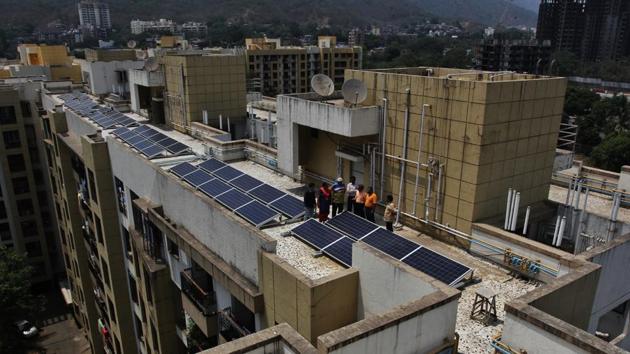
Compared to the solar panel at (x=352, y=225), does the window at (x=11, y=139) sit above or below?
below

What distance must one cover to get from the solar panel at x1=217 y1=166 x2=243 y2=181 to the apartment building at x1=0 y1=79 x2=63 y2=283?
37600mm

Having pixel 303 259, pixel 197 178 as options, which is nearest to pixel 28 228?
pixel 197 178

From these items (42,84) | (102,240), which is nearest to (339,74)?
(42,84)

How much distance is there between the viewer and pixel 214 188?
19.2 m

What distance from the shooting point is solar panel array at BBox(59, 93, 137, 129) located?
33.1 m

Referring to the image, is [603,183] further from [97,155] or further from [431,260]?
[97,155]

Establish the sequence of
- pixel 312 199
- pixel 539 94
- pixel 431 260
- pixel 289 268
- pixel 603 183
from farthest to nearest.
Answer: pixel 603 183 < pixel 312 199 < pixel 539 94 < pixel 431 260 < pixel 289 268

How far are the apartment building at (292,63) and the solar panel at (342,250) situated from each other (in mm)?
83772

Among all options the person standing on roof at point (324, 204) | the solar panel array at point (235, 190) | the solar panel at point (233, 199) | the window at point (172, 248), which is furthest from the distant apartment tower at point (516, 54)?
the window at point (172, 248)

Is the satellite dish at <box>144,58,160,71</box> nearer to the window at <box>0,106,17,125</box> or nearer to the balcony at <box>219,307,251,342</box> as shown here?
the balcony at <box>219,307,251,342</box>

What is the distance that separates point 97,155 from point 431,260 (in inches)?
776

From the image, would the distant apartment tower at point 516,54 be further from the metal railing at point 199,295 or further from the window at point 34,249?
the metal railing at point 199,295

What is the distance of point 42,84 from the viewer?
50.7m

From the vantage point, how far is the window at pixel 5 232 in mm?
50981
